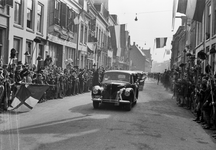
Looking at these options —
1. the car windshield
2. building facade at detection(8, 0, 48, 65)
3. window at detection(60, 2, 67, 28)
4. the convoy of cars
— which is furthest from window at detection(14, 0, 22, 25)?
the convoy of cars

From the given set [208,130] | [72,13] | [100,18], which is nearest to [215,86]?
[208,130]

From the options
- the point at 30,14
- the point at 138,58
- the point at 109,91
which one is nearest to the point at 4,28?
the point at 30,14

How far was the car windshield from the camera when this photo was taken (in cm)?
1282

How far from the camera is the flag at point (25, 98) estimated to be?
9975 millimetres

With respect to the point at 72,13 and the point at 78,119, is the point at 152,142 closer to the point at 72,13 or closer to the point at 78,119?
the point at 78,119

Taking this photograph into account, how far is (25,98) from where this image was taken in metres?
10.1

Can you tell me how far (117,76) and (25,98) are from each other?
4633 millimetres

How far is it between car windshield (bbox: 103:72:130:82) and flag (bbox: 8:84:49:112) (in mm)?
3666

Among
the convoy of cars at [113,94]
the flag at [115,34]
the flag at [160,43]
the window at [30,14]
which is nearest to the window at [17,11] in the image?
the window at [30,14]

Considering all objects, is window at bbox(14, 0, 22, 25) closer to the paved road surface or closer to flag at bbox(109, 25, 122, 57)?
the paved road surface

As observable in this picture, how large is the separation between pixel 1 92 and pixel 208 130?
7.27 metres

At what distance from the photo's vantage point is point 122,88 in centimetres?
1180

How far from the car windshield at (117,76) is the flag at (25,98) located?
3666mm

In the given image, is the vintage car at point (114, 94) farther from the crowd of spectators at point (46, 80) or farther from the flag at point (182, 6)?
the flag at point (182, 6)
